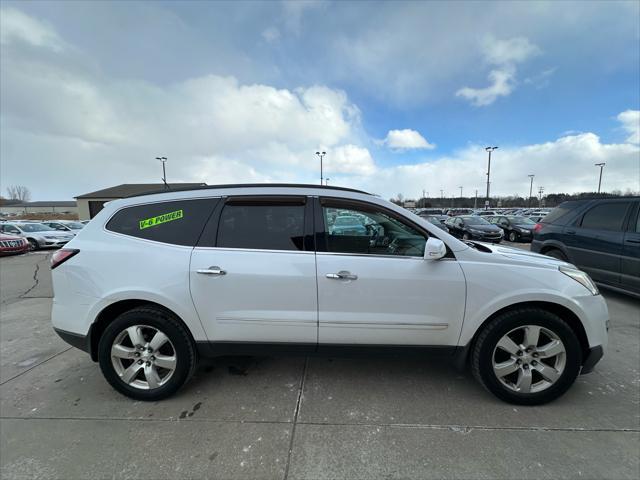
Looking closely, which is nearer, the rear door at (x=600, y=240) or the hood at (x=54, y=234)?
the rear door at (x=600, y=240)

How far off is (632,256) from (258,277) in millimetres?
5755

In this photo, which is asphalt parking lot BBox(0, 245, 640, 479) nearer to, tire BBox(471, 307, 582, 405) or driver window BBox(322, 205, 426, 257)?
tire BBox(471, 307, 582, 405)

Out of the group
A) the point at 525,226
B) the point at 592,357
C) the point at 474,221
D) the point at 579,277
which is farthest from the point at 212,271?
the point at 525,226

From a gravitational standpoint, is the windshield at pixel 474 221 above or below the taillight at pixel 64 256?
below

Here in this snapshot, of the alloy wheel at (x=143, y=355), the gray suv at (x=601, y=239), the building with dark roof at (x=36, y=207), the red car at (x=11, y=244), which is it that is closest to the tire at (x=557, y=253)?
the gray suv at (x=601, y=239)

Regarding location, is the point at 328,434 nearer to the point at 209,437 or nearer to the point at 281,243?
the point at 209,437

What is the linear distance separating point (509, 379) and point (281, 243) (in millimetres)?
2225

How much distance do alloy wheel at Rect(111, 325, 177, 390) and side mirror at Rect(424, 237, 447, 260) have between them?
2.22 m

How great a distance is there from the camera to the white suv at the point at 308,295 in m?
2.37

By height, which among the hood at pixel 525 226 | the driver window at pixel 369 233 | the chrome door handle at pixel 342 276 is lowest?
the hood at pixel 525 226

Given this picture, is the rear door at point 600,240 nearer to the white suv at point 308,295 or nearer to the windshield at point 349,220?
the white suv at point 308,295

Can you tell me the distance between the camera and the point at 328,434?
84.9 inches

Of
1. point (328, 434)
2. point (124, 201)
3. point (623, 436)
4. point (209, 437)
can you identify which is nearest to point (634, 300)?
point (623, 436)

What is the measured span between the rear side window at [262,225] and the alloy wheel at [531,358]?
1894 mm
